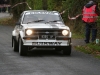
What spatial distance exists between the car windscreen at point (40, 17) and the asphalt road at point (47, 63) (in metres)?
1.23

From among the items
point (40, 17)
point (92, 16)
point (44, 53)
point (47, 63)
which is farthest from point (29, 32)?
point (92, 16)

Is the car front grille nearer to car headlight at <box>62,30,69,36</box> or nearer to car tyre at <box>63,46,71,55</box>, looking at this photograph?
car headlight at <box>62,30,69,36</box>

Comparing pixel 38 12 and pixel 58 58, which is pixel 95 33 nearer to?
pixel 38 12

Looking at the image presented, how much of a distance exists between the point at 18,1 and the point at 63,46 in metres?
24.3

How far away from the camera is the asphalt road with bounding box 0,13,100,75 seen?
37.4 ft

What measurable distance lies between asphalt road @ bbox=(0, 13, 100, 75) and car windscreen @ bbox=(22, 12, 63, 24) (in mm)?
1230

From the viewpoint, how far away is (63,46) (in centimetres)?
1513

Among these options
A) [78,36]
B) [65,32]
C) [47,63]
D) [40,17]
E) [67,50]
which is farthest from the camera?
[78,36]

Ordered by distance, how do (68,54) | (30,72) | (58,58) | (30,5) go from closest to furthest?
(30,72) → (58,58) → (68,54) → (30,5)

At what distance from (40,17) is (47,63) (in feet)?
12.3

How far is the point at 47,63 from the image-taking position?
13133 millimetres

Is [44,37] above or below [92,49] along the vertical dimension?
above

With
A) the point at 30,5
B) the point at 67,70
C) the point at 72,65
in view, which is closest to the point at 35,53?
the point at 72,65

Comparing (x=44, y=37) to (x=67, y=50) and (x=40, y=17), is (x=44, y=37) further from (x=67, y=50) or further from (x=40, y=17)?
(x=40, y=17)
